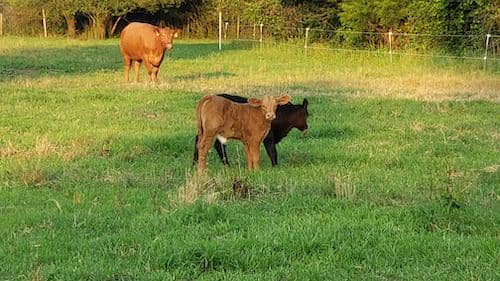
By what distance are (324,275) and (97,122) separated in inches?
290

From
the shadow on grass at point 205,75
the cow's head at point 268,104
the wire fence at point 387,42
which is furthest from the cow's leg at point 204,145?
the wire fence at point 387,42

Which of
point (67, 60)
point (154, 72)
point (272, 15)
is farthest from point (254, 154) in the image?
point (272, 15)

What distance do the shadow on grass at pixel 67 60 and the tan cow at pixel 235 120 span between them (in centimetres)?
1125

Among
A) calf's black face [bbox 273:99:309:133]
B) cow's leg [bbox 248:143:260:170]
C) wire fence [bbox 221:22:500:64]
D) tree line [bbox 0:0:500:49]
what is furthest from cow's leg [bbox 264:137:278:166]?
tree line [bbox 0:0:500:49]

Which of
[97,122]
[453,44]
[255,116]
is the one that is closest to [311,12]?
[453,44]

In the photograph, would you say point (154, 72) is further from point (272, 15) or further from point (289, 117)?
point (272, 15)

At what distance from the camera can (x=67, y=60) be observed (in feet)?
82.7

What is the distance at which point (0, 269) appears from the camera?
5.07m

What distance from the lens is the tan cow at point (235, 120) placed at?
27.2 feet

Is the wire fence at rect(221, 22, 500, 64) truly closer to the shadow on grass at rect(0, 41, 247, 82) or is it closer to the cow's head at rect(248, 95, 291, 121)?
the shadow on grass at rect(0, 41, 247, 82)

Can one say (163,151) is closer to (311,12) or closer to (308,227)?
(308,227)

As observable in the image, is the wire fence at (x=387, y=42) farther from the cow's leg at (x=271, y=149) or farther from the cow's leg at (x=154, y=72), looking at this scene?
the cow's leg at (x=271, y=149)

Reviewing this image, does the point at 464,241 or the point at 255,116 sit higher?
the point at 255,116

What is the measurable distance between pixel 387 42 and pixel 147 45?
12598 mm
